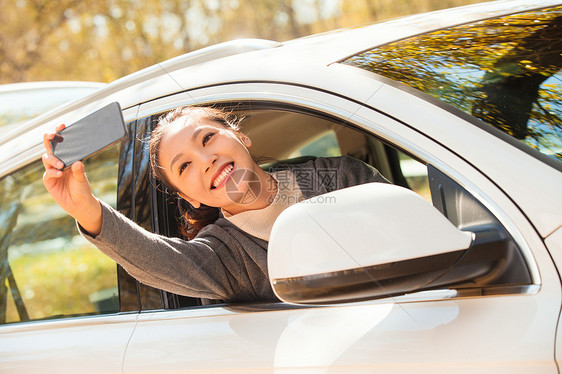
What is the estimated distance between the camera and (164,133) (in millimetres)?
1780

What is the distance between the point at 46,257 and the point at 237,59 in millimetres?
1396

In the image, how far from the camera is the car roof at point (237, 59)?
1.55 m

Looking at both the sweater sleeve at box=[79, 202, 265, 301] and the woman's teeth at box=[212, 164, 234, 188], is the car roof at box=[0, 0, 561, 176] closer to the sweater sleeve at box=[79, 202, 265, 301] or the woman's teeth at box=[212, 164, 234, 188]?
the woman's teeth at box=[212, 164, 234, 188]

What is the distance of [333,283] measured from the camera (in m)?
1.12

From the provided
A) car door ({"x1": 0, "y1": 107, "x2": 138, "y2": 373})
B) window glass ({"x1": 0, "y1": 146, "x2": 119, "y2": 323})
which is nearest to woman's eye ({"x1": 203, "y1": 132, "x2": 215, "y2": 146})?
car door ({"x1": 0, "y1": 107, "x2": 138, "y2": 373})

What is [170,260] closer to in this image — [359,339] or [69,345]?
[69,345]

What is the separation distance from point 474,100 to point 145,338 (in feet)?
3.30

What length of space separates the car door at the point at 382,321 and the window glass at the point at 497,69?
11cm

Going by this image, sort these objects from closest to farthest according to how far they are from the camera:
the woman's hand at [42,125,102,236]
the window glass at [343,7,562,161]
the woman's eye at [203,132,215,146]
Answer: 1. the window glass at [343,7,562,161]
2. the woman's hand at [42,125,102,236]
3. the woman's eye at [203,132,215,146]

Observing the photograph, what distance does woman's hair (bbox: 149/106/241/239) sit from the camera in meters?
1.72

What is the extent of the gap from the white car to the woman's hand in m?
0.21

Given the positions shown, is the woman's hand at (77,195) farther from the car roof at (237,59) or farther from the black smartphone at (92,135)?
the car roof at (237,59)

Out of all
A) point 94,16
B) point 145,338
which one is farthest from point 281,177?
point 94,16

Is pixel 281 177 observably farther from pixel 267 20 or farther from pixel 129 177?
pixel 267 20
